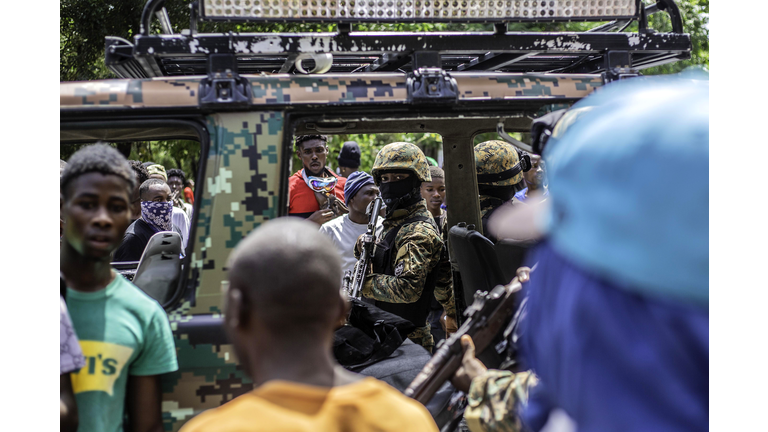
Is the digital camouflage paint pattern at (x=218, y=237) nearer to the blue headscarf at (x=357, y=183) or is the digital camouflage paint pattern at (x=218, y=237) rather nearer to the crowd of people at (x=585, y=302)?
the crowd of people at (x=585, y=302)

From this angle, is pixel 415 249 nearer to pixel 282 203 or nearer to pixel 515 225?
pixel 282 203

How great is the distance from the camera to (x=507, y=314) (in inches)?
78.2

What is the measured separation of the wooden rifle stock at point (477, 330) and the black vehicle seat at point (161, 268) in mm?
986

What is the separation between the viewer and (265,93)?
7.09ft

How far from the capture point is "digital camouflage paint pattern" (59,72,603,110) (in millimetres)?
2102

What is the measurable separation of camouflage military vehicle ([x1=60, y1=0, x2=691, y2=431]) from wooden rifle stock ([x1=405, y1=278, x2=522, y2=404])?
2.06 ft

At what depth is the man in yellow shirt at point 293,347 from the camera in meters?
1.09

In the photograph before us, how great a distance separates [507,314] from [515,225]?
0.53 metres

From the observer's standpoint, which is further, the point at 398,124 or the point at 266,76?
the point at 398,124

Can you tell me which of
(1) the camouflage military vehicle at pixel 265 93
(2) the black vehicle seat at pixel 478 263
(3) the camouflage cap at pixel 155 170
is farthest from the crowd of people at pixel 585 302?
(3) the camouflage cap at pixel 155 170

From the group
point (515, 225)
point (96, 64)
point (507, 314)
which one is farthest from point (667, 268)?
point (96, 64)

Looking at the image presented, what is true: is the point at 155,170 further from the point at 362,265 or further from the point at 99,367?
the point at 99,367

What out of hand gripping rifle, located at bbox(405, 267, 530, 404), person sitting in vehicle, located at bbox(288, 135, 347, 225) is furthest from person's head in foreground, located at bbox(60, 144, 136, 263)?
person sitting in vehicle, located at bbox(288, 135, 347, 225)

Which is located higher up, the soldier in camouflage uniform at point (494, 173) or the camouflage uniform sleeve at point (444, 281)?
the soldier in camouflage uniform at point (494, 173)
